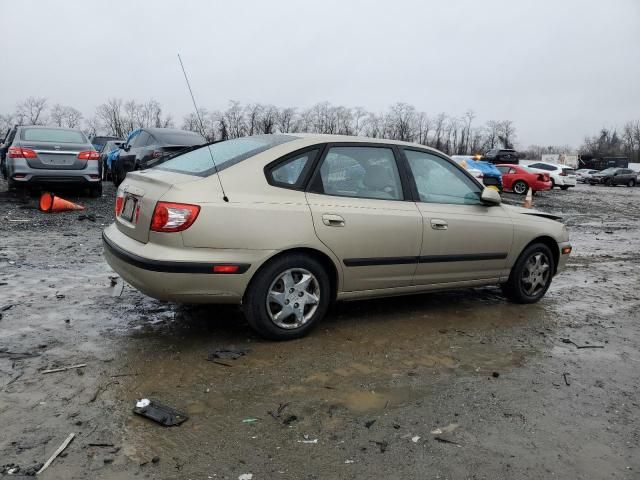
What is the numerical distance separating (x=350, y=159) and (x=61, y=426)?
2.84 meters

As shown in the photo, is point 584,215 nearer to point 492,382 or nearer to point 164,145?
point 164,145

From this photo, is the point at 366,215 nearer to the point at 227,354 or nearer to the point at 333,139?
the point at 333,139

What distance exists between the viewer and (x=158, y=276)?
3.66 m

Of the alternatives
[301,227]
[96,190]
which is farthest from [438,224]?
[96,190]

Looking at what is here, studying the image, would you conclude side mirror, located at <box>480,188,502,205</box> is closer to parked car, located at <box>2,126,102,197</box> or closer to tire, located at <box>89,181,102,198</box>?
parked car, located at <box>2,126,102,197</box>

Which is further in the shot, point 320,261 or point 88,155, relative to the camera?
point 88,155

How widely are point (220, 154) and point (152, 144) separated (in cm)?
774

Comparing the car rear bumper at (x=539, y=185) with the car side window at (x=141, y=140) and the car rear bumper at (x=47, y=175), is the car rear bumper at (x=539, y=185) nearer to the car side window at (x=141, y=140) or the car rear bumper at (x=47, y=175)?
the car side window at (x=141, y=140)

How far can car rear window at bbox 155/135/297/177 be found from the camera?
161 inches

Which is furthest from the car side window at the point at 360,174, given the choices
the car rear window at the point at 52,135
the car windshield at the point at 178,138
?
the car rear window at the point at 52,135

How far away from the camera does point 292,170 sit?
164 inches

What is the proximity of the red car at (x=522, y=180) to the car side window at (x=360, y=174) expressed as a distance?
19630mm

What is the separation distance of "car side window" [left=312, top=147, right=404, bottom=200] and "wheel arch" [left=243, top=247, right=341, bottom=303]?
19.0 inches

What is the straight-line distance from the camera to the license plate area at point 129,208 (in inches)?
158
